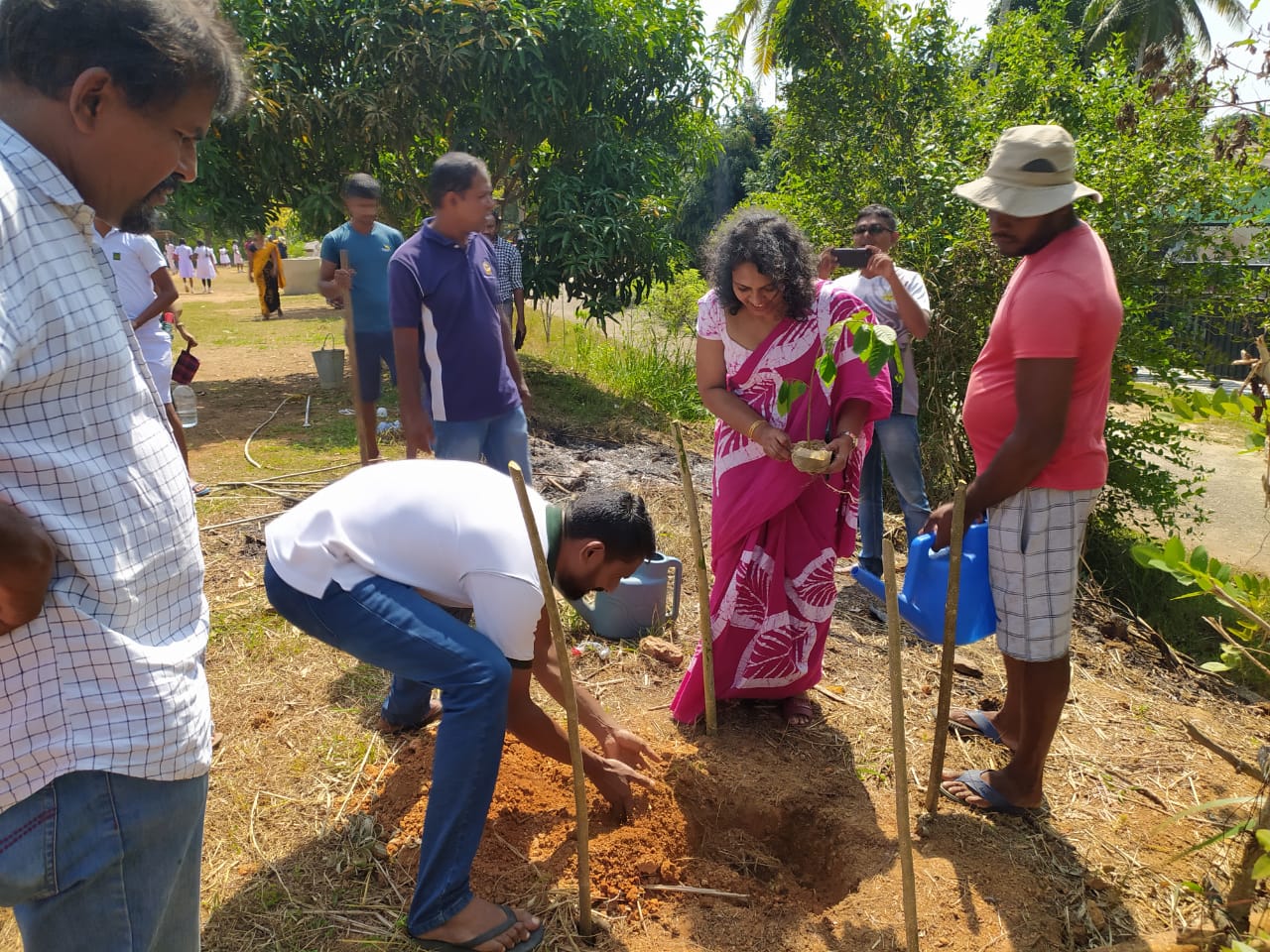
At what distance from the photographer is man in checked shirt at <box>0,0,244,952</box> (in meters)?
1.03

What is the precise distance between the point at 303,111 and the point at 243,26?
84cm

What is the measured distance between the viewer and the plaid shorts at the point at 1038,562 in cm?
238

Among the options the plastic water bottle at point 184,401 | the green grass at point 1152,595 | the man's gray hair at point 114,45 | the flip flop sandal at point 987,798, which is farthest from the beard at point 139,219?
the green grass at point 1152,595

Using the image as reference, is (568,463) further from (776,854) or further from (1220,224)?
(1220,224)

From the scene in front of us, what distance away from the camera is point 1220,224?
525cm

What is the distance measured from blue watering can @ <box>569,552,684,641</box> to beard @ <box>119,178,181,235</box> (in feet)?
8.50

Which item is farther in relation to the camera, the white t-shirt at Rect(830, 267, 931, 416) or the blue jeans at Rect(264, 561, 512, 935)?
the white t-shirt at Rect(830, 267, 931, 416)

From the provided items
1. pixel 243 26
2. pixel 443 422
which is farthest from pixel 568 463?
pixel 243 26

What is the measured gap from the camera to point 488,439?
393 centimetres

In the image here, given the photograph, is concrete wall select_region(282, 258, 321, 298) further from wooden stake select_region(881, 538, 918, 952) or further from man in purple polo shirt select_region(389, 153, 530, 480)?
wooden stake select_region(881, 538, 918, 952)

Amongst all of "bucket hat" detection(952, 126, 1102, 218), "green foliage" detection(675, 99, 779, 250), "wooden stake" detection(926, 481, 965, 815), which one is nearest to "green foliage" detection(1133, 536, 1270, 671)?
"wooden stake" detection(926, 481, 965, 815)

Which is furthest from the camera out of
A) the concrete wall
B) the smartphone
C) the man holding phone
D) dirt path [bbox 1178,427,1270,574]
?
the concrete wall

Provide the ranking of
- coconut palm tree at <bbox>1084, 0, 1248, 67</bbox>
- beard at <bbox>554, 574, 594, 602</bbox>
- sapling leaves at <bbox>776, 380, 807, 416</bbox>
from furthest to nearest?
coconut palm tree at <bbox>1084, 0, 1248, 67</bbox> → sapling leaves at <bbox>776, 380, 807, 416</bbox> → beard at <bbox>554, 574, 594, 602</bbox>

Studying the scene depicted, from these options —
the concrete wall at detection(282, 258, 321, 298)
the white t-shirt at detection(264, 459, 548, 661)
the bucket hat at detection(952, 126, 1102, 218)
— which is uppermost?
the bucket hat at detection(952, 126, 1102, 218)
